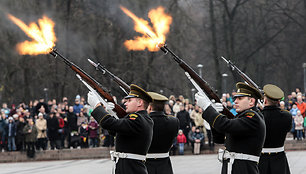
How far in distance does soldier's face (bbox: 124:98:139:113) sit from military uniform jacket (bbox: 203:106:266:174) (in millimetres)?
830

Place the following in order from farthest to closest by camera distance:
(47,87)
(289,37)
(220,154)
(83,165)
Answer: (289,37) → (47,87) → (83,165) → (220,154)

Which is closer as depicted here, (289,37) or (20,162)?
(20,162)

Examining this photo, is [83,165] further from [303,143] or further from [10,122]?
[303,143]

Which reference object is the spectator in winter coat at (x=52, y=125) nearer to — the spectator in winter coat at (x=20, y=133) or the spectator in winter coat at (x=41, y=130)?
the spectator in winter coat at (x=41, y=130)

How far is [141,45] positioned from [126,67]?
1775 centimetres

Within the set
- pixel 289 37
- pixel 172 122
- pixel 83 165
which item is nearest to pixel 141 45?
pixel 172 122

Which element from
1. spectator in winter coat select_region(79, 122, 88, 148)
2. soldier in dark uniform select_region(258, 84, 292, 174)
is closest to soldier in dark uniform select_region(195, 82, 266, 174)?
soldier in dark uniform select_region(258, 84, 292, 174)

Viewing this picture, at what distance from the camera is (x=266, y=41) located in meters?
37.1

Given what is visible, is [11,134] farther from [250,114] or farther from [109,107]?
[250,114]

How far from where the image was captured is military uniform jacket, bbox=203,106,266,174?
6824mm

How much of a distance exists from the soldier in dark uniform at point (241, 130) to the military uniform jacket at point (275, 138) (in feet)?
4.29

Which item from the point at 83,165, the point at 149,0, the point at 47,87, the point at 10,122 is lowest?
the point at 83,165

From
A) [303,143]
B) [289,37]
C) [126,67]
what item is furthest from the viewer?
[289,37]


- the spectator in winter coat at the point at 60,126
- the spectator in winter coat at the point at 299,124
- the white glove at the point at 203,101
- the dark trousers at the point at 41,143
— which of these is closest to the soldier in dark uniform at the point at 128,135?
the white glove at the point at 203,101
